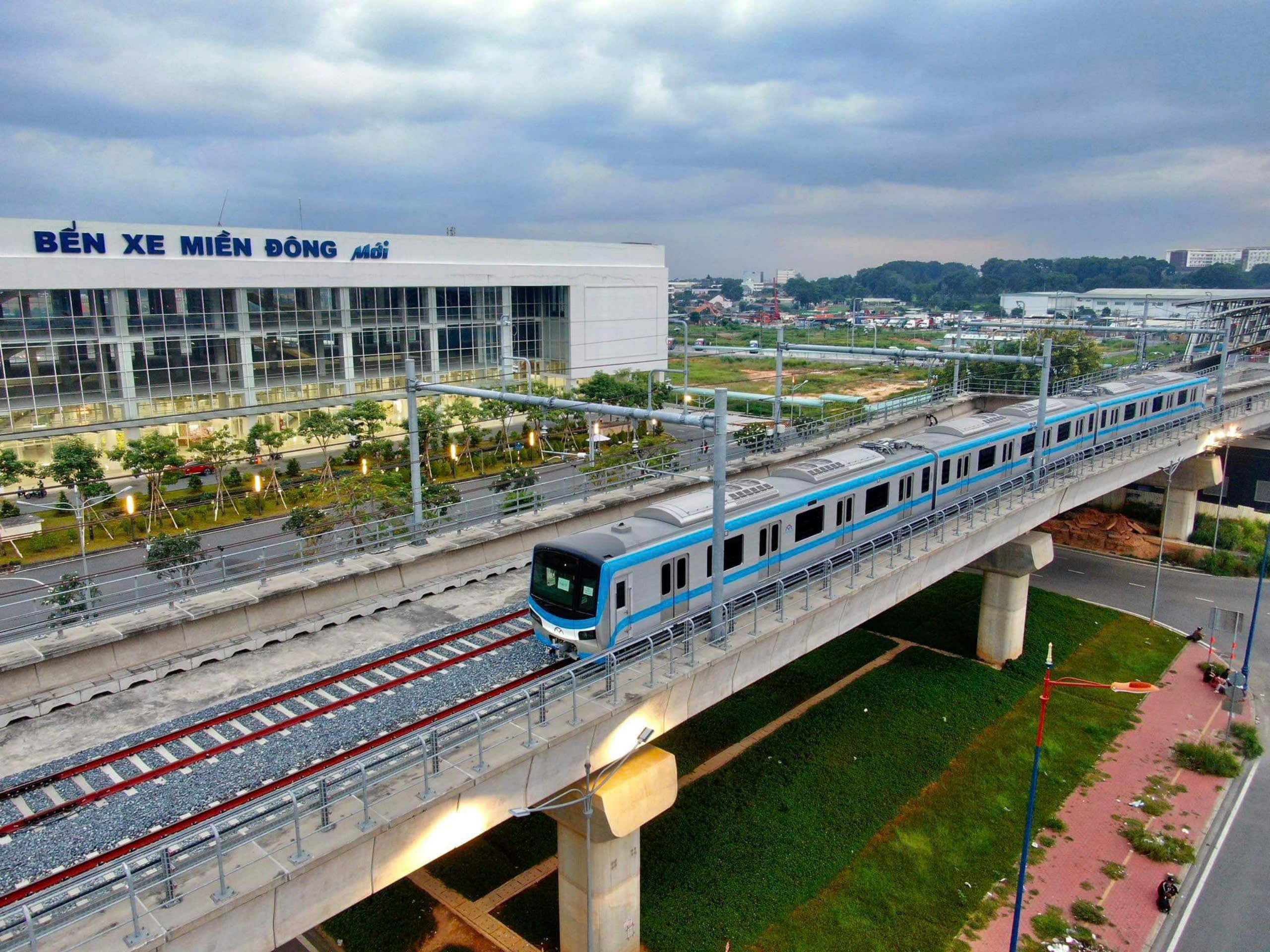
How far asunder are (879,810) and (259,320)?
45641mm

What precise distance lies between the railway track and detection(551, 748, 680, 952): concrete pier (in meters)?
4.36

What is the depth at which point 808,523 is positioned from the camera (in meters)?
23.7

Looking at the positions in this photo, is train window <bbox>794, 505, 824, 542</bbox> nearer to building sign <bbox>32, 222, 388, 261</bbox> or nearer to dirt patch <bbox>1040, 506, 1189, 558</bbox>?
dirt patch <bbox>1040, 506, 1189, 558</bbox>

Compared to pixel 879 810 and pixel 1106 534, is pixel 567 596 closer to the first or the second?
pixel 879 810

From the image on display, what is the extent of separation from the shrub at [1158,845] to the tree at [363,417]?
42.2 metres

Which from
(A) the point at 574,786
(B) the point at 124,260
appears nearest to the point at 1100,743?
(A) the point at 574,786

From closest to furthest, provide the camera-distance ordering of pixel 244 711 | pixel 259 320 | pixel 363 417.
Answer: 1. pixel 244 711
2. pixel 363 417
3. pixel 259 320

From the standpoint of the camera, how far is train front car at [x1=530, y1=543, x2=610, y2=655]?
58.9 ft

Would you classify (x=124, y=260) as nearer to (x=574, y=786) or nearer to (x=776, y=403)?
(x=776, y=403)

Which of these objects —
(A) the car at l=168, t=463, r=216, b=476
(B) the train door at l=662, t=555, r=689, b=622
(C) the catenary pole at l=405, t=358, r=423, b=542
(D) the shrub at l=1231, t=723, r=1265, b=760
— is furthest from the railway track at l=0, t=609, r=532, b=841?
(A) the car at l=168, t=463, r=216, b=476

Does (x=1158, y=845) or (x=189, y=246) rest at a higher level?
(x=189, y=246)

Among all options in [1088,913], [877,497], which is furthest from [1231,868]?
[877,497]

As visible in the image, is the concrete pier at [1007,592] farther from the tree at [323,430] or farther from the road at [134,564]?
the tree at [323,430]

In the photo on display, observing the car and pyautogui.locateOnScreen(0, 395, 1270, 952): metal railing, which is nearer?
pyautogui.locateOnScreen(0, 395, 1270, 952): metal railing
